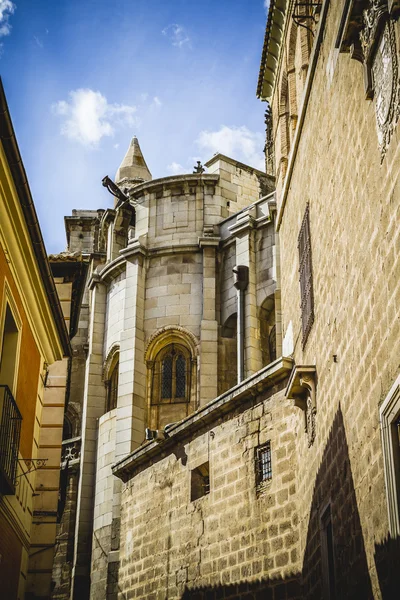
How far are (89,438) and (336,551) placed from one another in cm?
1534

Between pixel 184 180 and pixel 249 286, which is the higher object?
pixel 184 180

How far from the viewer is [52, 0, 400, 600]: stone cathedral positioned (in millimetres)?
8307

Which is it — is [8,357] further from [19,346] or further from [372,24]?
[372,24]

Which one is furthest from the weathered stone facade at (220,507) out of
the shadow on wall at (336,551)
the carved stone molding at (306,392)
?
the carved stone molding at (306,392)

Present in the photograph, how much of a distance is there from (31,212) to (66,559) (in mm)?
15072

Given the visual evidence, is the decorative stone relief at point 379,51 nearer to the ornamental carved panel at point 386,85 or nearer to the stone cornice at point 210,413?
the ornamental carved panel at point 386,85

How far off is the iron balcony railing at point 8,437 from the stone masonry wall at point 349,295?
3712 mm

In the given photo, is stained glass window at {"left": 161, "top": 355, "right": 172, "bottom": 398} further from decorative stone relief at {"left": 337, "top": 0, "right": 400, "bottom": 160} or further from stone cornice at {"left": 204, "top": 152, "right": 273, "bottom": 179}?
decorative stone relief at {"left": 337, "top": 0, "right": 400, "bottom": 160}

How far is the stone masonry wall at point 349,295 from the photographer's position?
7887 mm

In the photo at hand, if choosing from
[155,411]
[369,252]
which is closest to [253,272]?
[155,411]

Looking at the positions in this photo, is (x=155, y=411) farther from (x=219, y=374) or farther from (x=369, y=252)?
(x=369, y=252)

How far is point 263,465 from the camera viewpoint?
1336 cm

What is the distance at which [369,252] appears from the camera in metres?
8.50

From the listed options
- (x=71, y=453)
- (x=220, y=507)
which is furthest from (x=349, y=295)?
(x=71, y=453)
